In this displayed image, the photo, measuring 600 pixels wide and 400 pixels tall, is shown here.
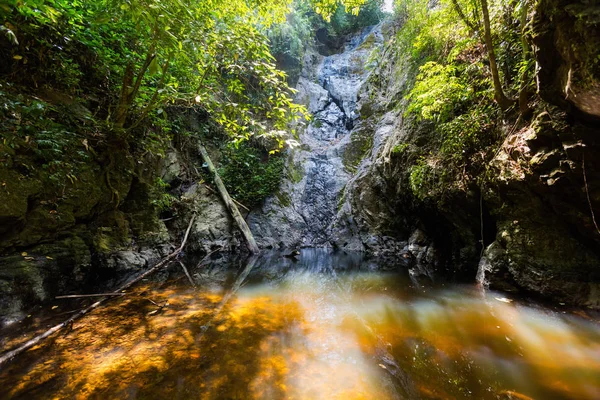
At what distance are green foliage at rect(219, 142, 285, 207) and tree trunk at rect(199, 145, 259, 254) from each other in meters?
0.74

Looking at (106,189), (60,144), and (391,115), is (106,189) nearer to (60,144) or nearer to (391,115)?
(60,144)

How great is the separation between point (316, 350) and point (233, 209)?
25.2 feet

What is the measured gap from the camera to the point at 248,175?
11.5 m

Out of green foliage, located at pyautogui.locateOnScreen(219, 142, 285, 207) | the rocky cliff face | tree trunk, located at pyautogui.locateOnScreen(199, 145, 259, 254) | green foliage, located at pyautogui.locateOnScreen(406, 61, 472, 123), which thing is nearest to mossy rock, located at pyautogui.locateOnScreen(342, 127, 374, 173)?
green foliage, located at pyautogui.locateOnScreen(219, 142, 285, 207)

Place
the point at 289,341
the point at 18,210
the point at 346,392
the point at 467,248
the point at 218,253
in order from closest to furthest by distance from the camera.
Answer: the point at 346,392, the point at 289,341, the point at 18,210, the point at 467,248, the point at 218,253

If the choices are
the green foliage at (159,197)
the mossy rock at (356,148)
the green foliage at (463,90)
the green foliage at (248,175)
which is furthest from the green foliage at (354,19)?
the green foliage at (159,197)

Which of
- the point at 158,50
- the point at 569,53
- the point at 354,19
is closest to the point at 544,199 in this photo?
the point at 569,53

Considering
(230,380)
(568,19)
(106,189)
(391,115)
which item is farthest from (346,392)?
(391,115)

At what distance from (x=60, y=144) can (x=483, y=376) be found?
6.32 meters

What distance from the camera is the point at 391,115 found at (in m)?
10.9

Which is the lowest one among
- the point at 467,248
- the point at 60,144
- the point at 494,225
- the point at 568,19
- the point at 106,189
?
the point at 467,248

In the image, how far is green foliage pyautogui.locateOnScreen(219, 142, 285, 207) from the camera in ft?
36.1

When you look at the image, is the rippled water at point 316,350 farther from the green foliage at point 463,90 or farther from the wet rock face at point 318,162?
the wet rock face at point 318,162

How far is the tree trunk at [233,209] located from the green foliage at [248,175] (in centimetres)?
74
